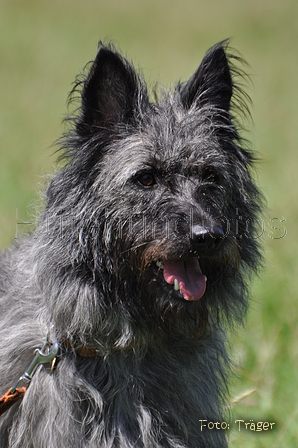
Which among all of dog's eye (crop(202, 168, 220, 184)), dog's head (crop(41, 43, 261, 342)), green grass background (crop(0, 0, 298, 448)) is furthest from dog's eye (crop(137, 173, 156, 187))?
green grass background (crop(0, 0, 298, 448))

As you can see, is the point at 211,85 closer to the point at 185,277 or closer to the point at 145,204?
the point at 145,204

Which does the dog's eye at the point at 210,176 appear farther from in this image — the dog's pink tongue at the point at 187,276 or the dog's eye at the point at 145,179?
the dog's pink tongue at the point at 187,276

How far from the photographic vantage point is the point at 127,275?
3.09m

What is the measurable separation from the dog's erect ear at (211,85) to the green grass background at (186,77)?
264 millimetres

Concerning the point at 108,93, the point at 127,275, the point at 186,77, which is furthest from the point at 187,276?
the point at 186,77

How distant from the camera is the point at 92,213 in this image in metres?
3.10

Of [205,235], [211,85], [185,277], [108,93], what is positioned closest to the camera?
[205,235]

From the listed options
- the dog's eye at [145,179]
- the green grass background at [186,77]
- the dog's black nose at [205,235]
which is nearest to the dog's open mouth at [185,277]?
the dog's black nose at [205,235]

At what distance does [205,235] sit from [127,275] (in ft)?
1.80

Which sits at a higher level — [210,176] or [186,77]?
[186,77]

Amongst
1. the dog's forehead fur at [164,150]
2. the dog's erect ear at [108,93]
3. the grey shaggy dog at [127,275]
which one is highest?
the dog's erect ear at [108,93]

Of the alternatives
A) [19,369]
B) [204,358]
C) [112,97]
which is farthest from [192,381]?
[112,97]

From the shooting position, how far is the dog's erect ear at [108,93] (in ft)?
10.4

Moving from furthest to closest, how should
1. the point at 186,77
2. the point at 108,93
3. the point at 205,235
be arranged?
the point at 186,77, the point at 108,93, the point at 205,235
